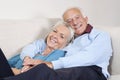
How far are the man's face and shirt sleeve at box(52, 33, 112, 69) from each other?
0.16 metres

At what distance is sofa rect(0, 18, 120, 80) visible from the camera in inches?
73.8

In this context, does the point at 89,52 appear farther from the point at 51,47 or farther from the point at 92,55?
the point at 51,47

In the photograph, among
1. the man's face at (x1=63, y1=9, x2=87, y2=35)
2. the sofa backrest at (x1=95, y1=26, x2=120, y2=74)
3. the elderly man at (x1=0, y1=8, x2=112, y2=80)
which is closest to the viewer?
the elderly man at (x1=0, y1=8, x2=112, y2=80)

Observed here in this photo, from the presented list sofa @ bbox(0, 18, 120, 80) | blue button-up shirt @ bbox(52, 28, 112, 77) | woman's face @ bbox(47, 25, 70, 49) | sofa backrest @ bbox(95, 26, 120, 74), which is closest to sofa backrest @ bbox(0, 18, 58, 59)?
sofa @ bbox(0, 18, 120, 80)

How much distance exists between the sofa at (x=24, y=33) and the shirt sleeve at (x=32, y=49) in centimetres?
8

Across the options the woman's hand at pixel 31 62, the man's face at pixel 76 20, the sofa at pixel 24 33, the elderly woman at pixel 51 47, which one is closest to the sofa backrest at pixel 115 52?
the sofa at pixel 24 33

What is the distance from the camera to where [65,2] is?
2508 mm

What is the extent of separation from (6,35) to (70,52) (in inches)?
20.7

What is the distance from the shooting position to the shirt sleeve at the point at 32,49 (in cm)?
195

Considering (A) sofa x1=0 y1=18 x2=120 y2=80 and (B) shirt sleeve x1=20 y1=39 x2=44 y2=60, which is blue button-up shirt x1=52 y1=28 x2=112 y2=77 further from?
(B) shirt sleeve x1=20 y1=39 x2=44 y2=60

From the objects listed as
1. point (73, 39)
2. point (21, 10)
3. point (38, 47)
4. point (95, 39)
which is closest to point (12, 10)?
point (21, 10)

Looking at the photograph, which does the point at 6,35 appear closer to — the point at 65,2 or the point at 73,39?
the point at 73,39

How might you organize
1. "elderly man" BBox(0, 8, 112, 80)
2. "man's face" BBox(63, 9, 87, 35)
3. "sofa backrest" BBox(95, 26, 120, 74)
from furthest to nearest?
1. "man's face" BBox(63, 9, 87, 35)
2. "sofa backrest" BBox(95, 26, 120, 74)
3. "elderly man" BBox(0, 8, 112, 80)

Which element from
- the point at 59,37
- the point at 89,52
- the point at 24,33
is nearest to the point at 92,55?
the point at 89,52
